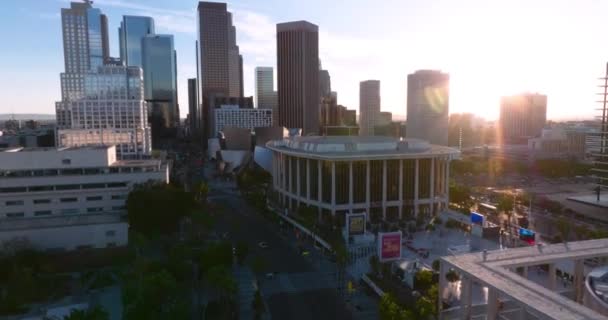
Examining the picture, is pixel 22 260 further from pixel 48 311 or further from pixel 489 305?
pixel 489 305

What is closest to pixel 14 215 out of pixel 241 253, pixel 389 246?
pixel 241 253

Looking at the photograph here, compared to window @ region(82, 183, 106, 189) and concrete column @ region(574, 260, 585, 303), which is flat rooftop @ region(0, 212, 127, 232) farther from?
concrete column @ region(574, 260, 585, 303)

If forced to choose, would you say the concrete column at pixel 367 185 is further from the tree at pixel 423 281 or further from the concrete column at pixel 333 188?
the tree at pixel 423 281

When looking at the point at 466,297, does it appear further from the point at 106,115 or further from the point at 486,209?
the point at 106,115

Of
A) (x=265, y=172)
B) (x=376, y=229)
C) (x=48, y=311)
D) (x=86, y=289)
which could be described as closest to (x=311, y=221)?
(x=376, y=229)

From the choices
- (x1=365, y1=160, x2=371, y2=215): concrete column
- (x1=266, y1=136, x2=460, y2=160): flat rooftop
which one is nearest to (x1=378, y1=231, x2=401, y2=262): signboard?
(x1=266, y1=136, x2=460, y2=160): flat rooftop

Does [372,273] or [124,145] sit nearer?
[372,273]

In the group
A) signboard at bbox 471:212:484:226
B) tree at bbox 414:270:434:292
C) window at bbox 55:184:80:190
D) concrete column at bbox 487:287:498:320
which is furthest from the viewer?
window at bbox 55:184:80:190

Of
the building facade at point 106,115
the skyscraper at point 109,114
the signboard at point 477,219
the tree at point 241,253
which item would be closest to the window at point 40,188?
the tree at point 241,253
